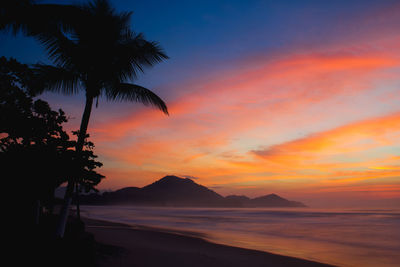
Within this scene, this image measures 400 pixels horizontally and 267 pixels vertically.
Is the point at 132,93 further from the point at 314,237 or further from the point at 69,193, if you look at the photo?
the point at 314,237

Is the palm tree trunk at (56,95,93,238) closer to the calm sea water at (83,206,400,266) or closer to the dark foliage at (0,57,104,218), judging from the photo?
the dark foliage at (0,57,104,218)

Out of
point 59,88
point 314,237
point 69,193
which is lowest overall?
point 314,237

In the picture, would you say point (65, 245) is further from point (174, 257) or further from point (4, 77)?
point (174, 257)

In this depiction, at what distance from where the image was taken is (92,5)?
28.8 feet

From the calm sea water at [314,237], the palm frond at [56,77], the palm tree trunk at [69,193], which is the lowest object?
the calm sea water at [314,237]

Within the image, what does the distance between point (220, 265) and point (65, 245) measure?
5421mm

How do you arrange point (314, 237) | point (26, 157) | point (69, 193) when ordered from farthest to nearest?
point (314, 237)
point (69, 193)
point (26, 157)

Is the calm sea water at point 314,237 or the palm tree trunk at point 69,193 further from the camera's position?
the calm sea water at point 314,237

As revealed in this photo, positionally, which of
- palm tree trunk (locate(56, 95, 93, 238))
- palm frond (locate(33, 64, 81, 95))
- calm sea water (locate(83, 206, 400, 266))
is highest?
palm frond (locate(33, 64, 81, 95))

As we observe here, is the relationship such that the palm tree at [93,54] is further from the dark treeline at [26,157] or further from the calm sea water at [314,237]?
the calm sea water at [314,237]

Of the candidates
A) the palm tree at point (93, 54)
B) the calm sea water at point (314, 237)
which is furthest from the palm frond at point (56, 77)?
the calm sea water at point (314, 237)

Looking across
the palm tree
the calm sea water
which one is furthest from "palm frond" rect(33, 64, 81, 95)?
the calm sea water

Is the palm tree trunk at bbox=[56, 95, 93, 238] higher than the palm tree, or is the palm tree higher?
the palm tree

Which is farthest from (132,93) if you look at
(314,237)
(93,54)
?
(314,237)
